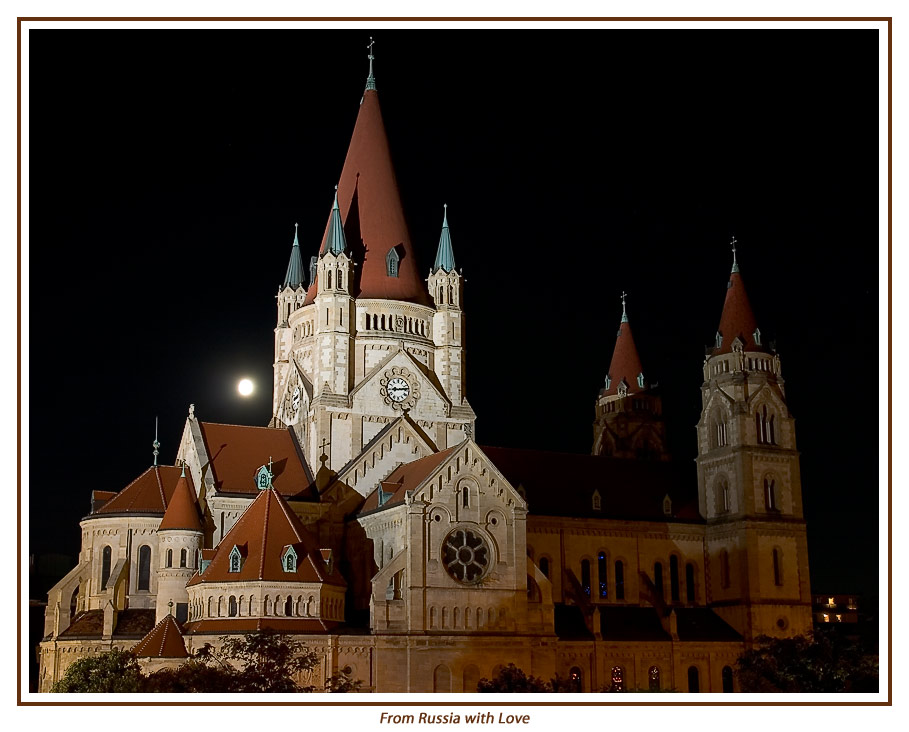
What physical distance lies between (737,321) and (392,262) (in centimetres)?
2296

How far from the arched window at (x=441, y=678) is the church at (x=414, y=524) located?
17cm

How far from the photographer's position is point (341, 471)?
68625mm

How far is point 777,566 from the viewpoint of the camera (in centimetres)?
7600

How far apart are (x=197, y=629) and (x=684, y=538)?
1370 inches

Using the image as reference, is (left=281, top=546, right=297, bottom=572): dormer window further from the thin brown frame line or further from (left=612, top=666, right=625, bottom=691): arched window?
the thin brown frame line

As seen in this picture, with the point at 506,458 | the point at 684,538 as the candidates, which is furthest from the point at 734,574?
the point at 506,458

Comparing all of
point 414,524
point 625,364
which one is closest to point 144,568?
point 414,524

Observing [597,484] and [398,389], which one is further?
Result: [597,484]

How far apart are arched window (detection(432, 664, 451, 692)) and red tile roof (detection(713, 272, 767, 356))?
104 ft

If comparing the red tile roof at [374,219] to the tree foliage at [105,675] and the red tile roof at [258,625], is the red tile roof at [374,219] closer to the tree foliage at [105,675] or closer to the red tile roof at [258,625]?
the red tile roof at [258,625]

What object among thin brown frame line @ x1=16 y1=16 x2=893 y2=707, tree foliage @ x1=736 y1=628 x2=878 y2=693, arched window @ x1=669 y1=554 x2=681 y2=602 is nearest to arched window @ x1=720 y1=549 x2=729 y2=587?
arched window @ x1=669 y1=554 x2=681 y2=602
